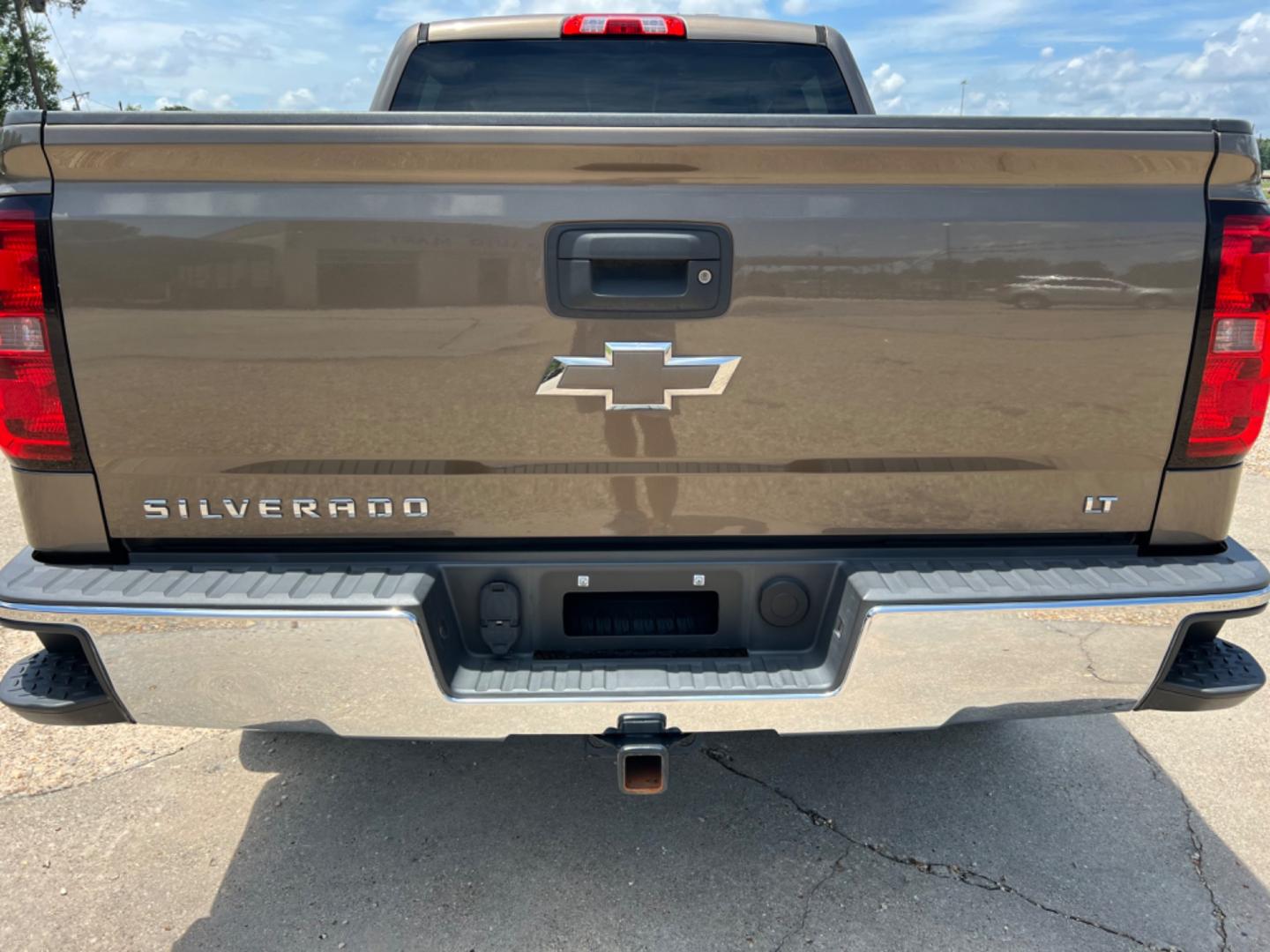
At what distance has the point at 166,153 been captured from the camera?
1.77 m

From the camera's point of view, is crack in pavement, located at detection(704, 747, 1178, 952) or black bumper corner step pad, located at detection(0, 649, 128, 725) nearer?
black bumper corner step pad, located at detection(0, 649, 128, 725)

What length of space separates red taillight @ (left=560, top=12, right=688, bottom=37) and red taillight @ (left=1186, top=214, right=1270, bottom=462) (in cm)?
215

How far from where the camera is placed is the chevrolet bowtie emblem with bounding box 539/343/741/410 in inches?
73.7

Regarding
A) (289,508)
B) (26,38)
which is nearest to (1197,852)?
(289,508)

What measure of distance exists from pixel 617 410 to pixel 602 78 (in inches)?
86.2

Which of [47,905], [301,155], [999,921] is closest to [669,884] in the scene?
[999,921]

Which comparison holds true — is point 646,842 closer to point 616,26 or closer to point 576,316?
point 576,316

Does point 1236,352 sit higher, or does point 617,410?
point 1236,352

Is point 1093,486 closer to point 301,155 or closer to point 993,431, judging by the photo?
point 993,431

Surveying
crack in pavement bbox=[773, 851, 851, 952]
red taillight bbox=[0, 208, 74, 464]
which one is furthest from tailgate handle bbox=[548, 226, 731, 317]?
crack in pavement bbox=[773, 851, 851, 952]

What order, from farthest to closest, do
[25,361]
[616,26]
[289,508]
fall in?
[616,26] → [289,508] → [25,361]

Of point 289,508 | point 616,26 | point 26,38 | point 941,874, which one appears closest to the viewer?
point 289,508

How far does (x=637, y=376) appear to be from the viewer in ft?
6.18

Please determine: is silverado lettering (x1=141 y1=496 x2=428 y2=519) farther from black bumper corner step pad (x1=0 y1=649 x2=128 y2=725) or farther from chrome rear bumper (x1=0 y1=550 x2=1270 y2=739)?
black bumper corner step pad (x1=0 y1=649 x2=128 y2=725)
